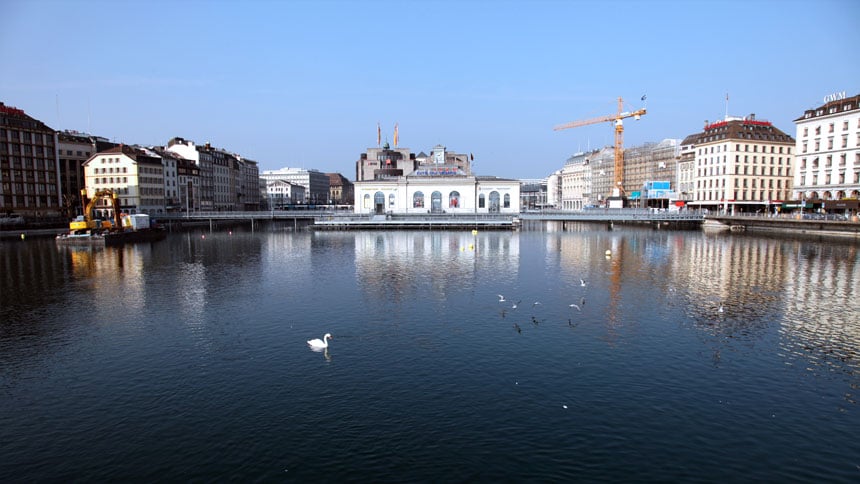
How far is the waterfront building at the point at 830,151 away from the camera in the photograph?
8581 cm

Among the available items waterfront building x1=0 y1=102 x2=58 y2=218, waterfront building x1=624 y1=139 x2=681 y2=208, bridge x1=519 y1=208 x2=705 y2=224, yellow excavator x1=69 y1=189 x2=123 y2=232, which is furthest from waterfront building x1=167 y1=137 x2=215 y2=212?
waterfront building x1=624 y1=139 x2=681 y2=208

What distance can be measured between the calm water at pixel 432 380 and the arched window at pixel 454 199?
2810 inches

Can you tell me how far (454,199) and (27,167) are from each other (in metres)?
86.1

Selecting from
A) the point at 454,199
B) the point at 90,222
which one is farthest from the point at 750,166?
the point at 90,222

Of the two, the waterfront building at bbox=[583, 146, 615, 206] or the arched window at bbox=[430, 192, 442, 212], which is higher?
the waterfront building at bbox=[583, 146, 615, 206]

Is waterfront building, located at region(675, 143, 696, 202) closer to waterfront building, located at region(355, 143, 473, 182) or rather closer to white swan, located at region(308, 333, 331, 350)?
waterfront building, located at region(355, 143, 473, 182)

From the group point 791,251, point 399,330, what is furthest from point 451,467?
point 791,251

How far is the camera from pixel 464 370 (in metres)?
21.6

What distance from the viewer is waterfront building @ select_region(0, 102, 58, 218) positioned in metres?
97.1

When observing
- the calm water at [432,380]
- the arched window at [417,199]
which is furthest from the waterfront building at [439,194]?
the calm water at [432,380]

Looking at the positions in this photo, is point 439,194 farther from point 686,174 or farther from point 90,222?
point 686,174

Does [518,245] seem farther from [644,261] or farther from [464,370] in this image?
[464,370]

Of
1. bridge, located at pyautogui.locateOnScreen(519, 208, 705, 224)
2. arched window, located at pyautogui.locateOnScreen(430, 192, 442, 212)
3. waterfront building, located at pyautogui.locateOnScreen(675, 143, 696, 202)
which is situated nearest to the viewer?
bridge, located at pyautogui.locateOnScreen(519, 208, 705, 224)

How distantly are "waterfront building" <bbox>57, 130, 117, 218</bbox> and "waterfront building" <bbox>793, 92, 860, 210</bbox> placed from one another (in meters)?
146
